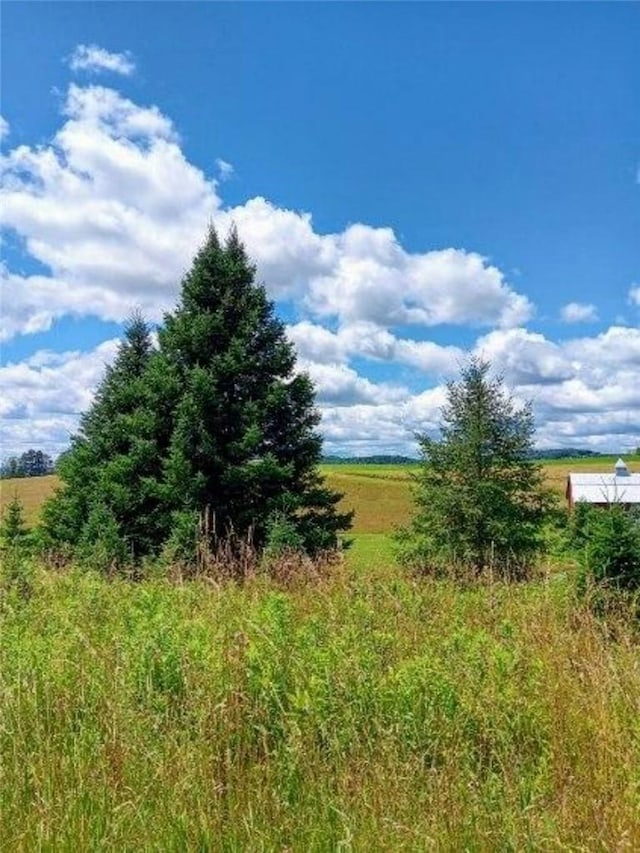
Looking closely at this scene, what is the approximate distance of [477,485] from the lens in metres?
16.9

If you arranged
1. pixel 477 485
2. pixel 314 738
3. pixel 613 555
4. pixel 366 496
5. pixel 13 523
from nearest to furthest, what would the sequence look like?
pixel 314 738 < pixel 613 555 < pixel 477 485 < pixel 13 523 < pixel 366 496

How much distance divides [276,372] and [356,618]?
551 inches

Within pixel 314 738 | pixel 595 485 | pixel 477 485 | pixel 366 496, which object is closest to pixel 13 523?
pixel 477 485

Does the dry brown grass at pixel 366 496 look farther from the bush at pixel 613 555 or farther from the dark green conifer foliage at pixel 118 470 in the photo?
the bush at pixel 613 555

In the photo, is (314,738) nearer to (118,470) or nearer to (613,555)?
(613,555)

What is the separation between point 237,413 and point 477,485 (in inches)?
239

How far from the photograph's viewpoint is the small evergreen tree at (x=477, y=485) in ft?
55.0

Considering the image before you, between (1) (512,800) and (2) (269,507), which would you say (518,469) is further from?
(1) (512,800)

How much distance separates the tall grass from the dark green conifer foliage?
1088cm

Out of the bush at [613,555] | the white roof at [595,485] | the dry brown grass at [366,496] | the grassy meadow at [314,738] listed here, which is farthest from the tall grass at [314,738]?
the dry brown grass at [366,496]

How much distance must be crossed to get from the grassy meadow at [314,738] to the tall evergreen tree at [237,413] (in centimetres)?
1223

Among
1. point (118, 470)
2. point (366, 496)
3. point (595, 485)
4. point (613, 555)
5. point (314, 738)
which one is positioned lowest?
point (366, 496)

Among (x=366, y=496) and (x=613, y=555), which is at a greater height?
(x=613, y=555)

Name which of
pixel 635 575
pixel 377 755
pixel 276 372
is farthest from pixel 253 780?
A: pixel 276 372
